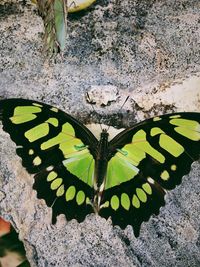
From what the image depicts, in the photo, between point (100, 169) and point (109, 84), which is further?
point (109, 84)

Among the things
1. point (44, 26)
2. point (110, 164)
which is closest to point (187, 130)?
point (110, 164)

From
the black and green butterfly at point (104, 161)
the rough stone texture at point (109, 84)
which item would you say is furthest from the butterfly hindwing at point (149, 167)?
the rough stone texture at point (109, 84)

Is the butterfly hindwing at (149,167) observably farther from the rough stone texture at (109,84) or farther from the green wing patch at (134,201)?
the rough stone texture at (109,84)

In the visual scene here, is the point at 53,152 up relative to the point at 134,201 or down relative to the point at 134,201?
up

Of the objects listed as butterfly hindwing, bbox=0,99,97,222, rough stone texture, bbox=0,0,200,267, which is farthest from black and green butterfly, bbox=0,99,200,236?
rough stone texture, bbox=0,0,200,267

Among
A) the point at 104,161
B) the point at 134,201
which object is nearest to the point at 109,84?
the point at 104,161

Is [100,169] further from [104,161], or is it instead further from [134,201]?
[134,201]

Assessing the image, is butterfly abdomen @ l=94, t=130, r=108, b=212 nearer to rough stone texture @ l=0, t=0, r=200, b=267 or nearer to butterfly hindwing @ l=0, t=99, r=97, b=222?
butterfly hindwing @ l=0, t=99, r=97, b=222
